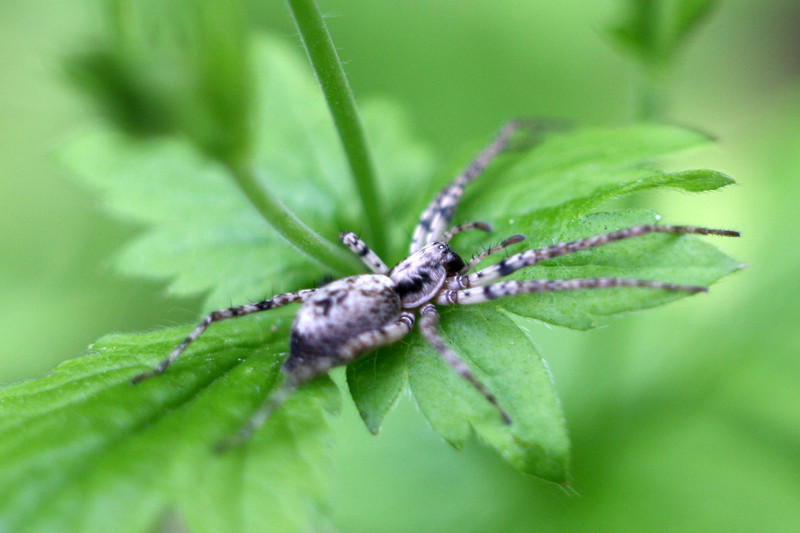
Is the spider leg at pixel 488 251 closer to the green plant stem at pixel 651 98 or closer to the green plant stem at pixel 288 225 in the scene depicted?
the green plant stem at pixel 288 225

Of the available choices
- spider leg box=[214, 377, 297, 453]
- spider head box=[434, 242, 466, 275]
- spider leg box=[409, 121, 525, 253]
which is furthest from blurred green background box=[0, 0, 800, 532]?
spider head box=[434, 242, 466, 275]

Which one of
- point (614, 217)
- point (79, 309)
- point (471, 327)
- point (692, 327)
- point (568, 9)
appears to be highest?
point (568, 9)

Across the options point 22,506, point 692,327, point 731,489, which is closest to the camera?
point 22,506

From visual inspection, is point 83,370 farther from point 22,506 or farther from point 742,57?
point 742,57

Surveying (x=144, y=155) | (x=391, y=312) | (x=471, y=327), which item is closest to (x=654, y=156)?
(x=471, y=327)

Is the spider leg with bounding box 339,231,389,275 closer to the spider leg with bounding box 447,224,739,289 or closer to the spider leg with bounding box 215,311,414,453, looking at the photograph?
the spider leg with bounding box 215,311,414,453

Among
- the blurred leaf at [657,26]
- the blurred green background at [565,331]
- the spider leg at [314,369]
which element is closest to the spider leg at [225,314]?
the spider leg at [314,369]

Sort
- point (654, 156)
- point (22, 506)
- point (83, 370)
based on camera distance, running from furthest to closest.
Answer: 1. point (654, 156)
2. point (83, 370)
3. point (22, 506)
